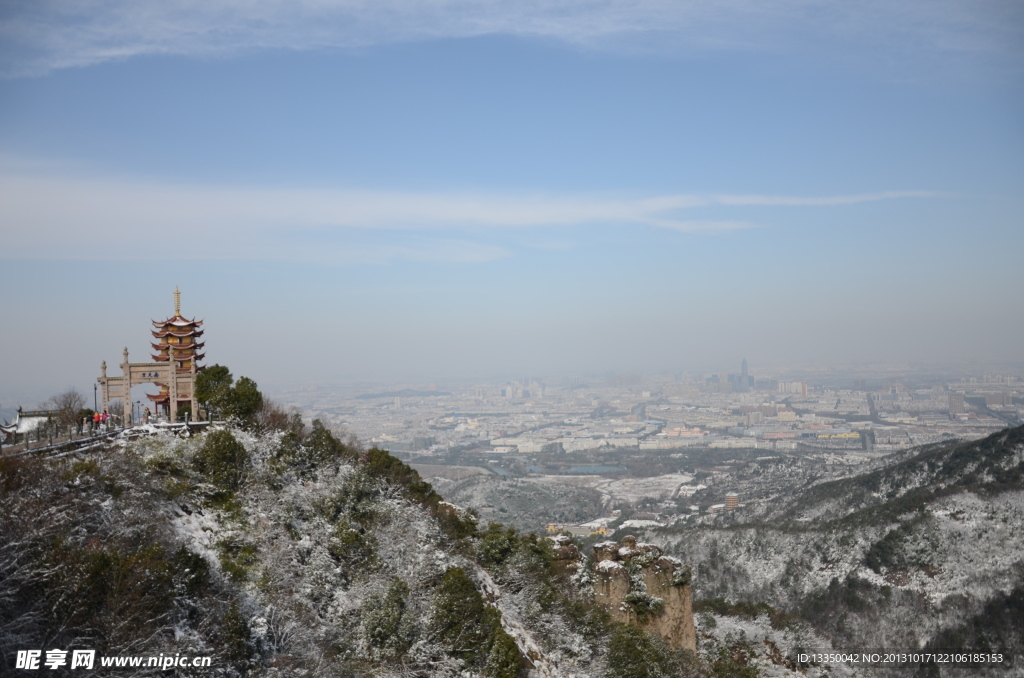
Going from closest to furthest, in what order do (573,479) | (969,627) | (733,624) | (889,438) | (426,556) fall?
(426,556) < (733,624) < (969,627) < (573,479) < (889,438)

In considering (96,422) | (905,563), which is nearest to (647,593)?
(96,422)

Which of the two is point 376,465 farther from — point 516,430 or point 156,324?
point 516,430

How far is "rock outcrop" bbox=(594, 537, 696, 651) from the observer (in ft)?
68.6

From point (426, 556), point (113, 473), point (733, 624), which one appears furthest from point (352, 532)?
point (733, 624)

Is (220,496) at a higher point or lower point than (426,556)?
higher

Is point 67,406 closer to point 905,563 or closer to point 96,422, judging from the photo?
point 96,422

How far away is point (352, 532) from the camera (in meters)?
17.6

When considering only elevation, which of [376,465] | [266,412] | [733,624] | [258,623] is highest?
[266,412]

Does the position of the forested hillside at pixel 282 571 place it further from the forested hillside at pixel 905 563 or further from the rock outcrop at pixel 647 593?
the forested hillside at pixel 905 563

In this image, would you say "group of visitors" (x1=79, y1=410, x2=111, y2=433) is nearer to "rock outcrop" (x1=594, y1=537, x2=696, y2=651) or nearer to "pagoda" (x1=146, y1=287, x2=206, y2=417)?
"pagoda" (x1=146, y1=287, x2=206, y2=417)

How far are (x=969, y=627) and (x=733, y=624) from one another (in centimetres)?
1365

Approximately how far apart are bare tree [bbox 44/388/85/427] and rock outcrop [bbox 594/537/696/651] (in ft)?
47.5

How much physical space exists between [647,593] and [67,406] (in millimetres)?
16588

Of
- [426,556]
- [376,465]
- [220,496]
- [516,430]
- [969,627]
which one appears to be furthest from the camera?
[516,430]
